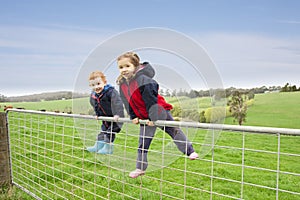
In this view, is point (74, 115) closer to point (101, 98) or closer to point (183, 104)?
point (101, 98)

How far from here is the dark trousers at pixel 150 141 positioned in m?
2.35

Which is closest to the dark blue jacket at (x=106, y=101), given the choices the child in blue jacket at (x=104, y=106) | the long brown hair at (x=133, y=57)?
the child in blue jacket at (x=104, y=106)

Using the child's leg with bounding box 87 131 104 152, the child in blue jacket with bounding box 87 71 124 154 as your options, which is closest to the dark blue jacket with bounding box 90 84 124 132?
the child in blue jacket with bounding box 87 71 124 154

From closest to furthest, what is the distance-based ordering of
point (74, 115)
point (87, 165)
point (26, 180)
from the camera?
point (74, 115) → point (26, 180) → point (87, 165)

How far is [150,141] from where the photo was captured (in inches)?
97.9

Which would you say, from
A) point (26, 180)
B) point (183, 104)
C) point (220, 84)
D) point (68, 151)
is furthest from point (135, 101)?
point (68, 151)

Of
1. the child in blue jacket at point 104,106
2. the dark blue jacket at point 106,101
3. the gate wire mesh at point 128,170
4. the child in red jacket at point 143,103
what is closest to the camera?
the child in red jacket at point 143,103

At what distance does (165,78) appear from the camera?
2.37 metres

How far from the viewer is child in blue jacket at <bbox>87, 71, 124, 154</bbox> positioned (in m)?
2.82

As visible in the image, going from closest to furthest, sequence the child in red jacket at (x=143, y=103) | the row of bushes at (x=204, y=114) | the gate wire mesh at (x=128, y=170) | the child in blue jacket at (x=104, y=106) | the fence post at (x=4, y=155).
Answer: the row of bushes at (x=204, y=114) → the child in red jacket at (x=143, y=103) → the gate wire mesh at (x=128, y=170) → the child in blue jacket at (x=104, y=106) → the fence post at (x=4, y=155)

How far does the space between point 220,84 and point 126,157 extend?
98cm

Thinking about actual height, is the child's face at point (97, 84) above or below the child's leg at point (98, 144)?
above

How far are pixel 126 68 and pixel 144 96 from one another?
0.27 m

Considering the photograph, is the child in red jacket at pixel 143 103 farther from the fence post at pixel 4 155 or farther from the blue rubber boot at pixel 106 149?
the fence post at pixel 4 155
